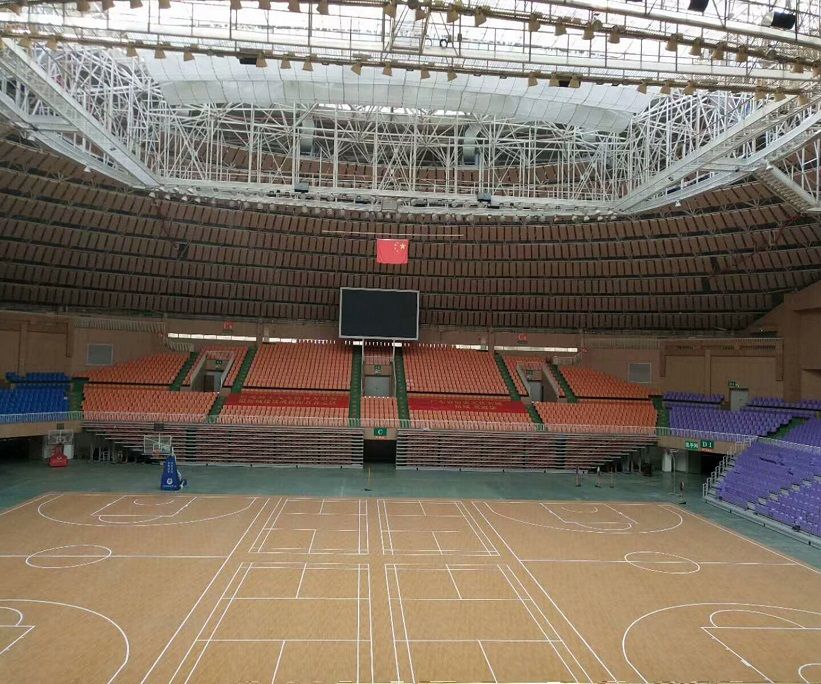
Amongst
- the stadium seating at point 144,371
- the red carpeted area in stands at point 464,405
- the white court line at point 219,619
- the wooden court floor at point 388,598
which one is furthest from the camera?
the stadium seating at point 144,371

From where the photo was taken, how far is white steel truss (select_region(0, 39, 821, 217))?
23531mm

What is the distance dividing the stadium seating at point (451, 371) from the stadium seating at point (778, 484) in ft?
52.4

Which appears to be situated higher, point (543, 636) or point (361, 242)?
point (361, 242)

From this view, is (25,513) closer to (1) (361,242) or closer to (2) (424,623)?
(2) (424,623)

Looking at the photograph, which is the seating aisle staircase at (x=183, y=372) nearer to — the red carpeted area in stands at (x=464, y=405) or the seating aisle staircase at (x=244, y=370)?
the seating aisle staircase at (x=244, y=370)

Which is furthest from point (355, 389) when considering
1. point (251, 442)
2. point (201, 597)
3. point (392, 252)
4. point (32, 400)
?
point (201, 597)

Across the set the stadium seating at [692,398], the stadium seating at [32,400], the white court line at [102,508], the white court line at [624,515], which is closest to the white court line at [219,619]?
the white court line at [102,508]

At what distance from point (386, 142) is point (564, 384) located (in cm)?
2051

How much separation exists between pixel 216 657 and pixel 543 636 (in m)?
6.49

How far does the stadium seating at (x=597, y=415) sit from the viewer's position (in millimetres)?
38438

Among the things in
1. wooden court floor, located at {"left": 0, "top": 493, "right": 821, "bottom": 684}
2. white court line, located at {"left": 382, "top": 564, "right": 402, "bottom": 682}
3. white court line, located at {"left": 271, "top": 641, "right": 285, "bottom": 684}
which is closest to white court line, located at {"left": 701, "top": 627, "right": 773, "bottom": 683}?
wooden court floor, located at {"left": 0, "top": 493, "right": 821, "bottom": 684}

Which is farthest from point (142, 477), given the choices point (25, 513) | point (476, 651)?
point (476, 651)

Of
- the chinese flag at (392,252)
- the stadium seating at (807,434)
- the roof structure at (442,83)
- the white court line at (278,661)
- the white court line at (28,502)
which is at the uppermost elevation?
the roof structure at (442,83)

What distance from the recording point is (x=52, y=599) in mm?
15391
